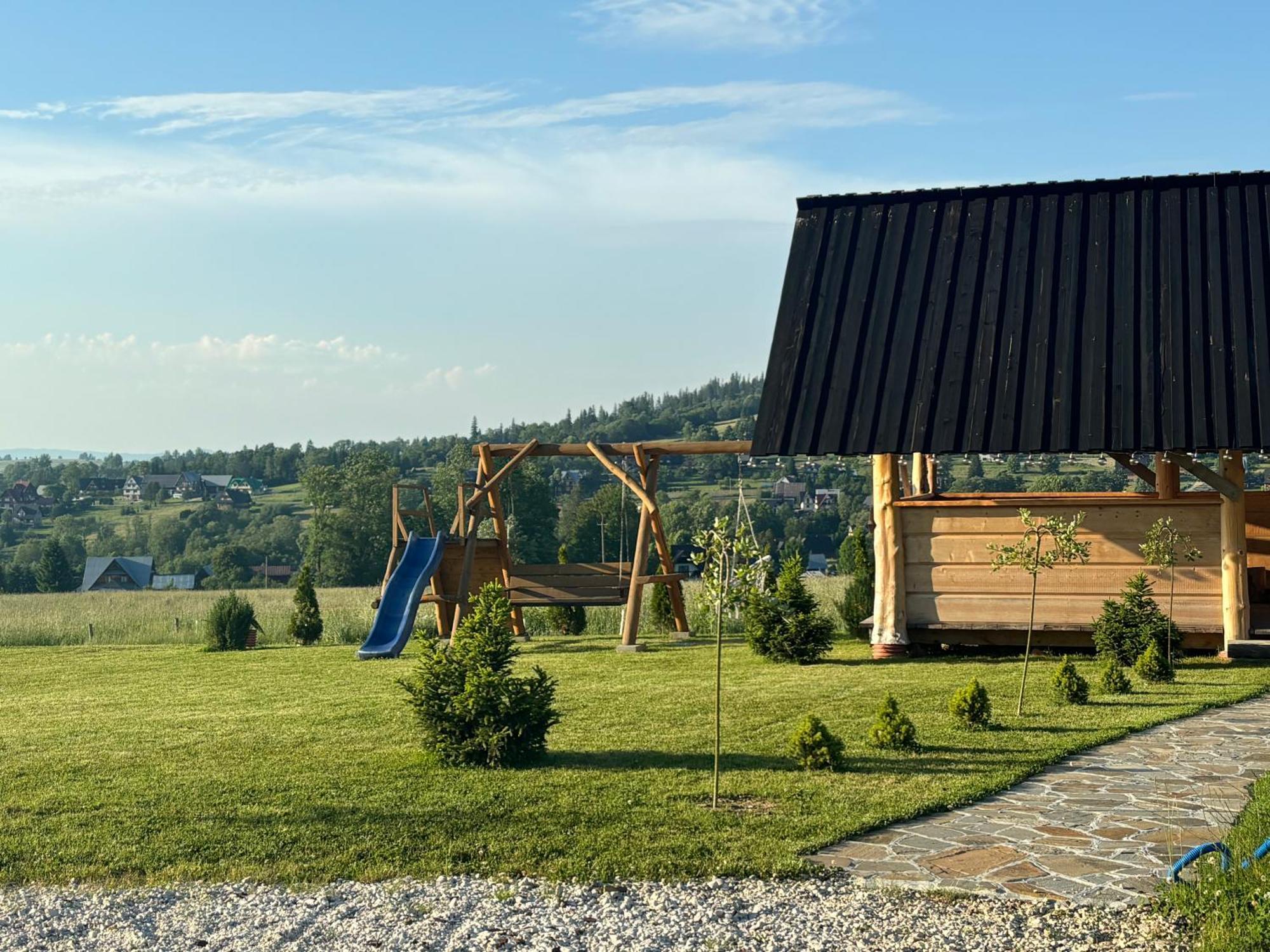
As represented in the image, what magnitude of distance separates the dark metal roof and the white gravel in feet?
27.8

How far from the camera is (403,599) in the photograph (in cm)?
1842

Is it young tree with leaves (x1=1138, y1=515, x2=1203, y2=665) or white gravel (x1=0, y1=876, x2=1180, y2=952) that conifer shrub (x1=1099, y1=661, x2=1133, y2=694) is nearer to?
young tree with leaves (x1=1138, y1=515, x2=1203, y2=665)

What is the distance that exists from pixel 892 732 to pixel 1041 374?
636 cm

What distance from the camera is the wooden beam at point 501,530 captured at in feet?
62.7

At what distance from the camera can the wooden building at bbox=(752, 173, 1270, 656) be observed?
13469mm

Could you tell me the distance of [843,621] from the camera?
63.5 feet

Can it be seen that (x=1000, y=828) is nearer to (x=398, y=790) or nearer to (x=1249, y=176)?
(x=398, y=790)

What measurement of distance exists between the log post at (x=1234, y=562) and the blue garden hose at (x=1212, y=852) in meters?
8.48

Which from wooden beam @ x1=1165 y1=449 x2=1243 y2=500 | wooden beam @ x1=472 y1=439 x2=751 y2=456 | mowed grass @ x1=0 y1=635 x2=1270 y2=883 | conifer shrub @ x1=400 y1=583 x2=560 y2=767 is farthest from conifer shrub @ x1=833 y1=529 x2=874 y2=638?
conifer shrub @ x1=400 y1=583 x2=560 y2=767

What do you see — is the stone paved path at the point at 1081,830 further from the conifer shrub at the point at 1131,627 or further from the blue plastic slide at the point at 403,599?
the blue plastic slide at the point at 403,599

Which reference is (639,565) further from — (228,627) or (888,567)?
(228,627)

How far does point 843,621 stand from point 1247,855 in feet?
44.4

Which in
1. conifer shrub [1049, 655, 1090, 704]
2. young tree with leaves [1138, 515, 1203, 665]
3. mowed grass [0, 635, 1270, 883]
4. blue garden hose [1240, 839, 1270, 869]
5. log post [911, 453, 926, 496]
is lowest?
mowed grass [0, 635, 1270, 883]

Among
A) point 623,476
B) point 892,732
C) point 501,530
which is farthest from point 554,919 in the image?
point 501,530
